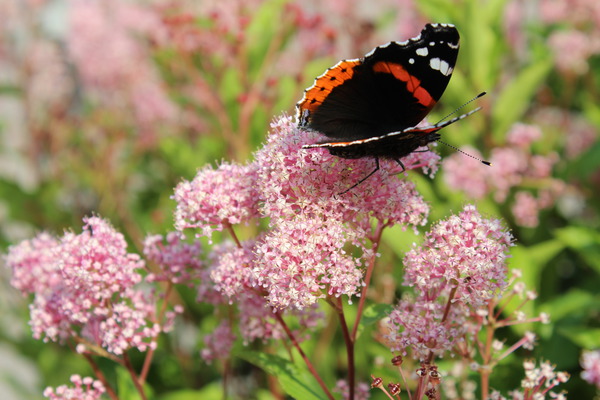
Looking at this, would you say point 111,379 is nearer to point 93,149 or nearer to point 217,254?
point 217,254

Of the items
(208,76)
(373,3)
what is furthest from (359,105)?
(373,3)

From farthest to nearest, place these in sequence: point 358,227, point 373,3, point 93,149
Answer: point 373,3, point 93,149, point 358,227

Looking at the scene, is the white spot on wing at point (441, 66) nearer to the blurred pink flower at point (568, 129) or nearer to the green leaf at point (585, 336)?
the green leaf at point (585, 336)

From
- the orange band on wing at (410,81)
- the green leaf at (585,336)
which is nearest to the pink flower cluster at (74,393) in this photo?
the orange band on wing at (410,81)

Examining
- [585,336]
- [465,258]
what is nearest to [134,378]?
[465,258]

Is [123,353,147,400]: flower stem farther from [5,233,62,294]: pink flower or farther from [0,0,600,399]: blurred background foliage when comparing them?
[0,0,600,399]: blurred background foliage

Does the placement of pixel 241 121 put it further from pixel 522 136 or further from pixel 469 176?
pixel 522 136

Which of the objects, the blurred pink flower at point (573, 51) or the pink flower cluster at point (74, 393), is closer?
the pink flower cluster at point (74, 393)
